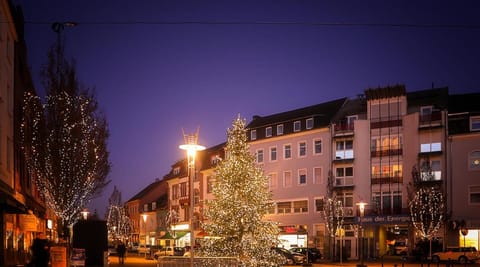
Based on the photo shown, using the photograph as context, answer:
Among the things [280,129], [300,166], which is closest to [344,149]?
[300,166]

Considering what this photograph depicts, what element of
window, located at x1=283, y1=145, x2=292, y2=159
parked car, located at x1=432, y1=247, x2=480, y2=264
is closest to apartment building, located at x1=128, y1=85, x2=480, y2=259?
window, located at x1=283, y1=145, x2=292, y2=159

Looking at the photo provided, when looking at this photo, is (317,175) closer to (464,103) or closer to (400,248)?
(400,248)

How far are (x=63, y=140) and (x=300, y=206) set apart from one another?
38.5 meters

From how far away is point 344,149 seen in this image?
66812 millimetres

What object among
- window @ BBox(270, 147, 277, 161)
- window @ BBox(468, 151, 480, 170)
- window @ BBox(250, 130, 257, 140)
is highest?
window @ BBox(250, 130, 257, 140)

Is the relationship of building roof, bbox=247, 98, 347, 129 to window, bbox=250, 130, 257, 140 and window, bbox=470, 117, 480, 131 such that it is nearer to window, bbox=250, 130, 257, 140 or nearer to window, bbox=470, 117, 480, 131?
window, bbox=250, 130, 257, 140

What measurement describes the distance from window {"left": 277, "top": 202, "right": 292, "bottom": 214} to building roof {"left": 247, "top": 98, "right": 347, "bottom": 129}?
897 cm

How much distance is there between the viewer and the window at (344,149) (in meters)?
66.6

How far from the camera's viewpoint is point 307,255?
169 ft

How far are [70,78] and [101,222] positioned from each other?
9306 mm

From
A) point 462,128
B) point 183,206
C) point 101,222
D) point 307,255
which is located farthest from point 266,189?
point 183,206

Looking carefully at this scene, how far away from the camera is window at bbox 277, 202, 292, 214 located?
71.0 metres

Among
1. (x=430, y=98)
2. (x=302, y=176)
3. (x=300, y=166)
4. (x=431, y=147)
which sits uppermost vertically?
(x=430, y=98)

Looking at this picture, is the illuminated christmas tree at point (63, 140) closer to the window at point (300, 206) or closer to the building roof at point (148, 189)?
the window at point (300, 206)
